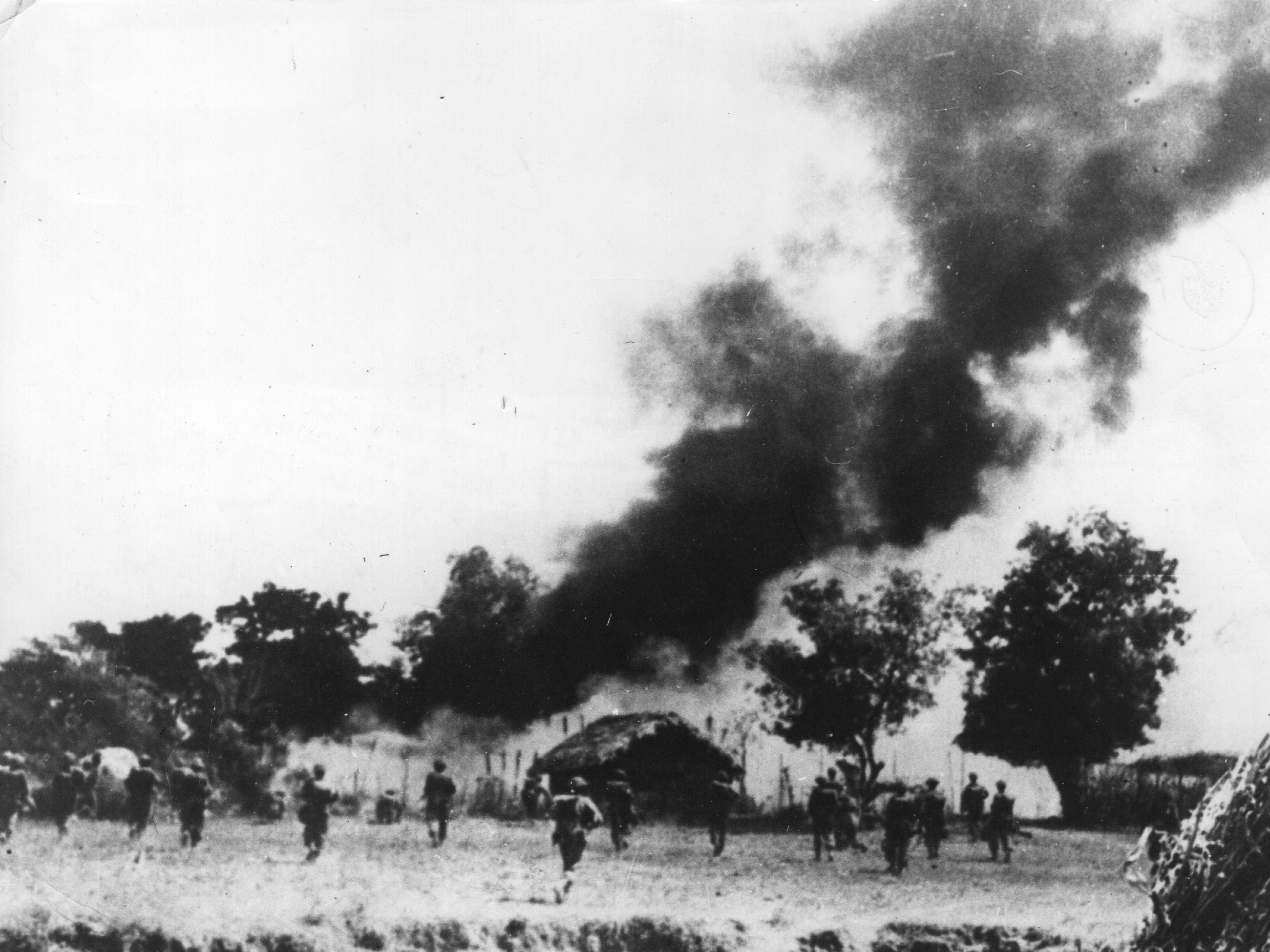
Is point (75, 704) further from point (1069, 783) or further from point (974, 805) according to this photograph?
point (1069, 783)

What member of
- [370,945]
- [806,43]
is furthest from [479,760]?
[806,43]

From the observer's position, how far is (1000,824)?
217 inches

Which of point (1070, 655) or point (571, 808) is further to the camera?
point (1070, 655)

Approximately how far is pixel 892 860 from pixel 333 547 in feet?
10.4

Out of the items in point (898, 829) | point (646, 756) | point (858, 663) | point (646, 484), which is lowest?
point (898, 829)

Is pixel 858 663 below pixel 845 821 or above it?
above

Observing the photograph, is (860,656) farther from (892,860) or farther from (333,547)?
(333,547)

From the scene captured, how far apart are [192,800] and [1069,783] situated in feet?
14.4

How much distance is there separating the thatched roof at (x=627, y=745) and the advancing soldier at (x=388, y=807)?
744mm

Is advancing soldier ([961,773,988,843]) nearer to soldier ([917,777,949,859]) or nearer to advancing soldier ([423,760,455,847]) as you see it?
soldier ([917,777,949,859])

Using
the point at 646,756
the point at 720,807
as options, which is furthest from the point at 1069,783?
the point at 646,756

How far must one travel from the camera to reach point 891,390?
5.48 metres

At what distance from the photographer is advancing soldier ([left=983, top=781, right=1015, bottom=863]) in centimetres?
547

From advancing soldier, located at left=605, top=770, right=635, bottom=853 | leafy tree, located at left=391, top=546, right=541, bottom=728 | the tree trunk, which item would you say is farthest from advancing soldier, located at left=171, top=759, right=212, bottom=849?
the tree trunk
